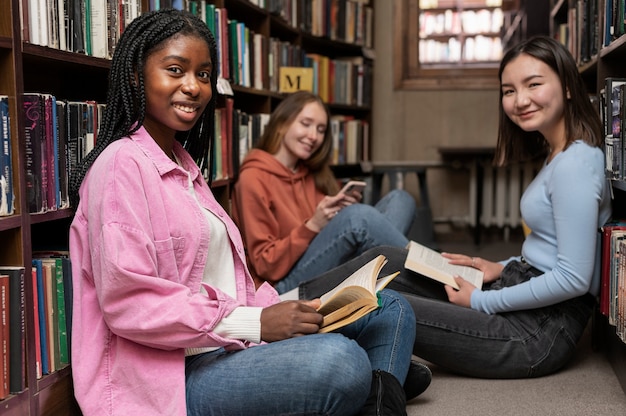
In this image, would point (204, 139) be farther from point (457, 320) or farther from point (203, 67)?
point (457, 320)

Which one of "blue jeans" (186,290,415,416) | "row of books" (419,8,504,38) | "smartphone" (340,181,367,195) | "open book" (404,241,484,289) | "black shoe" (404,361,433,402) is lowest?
"black shoe" (404,361,433,402)

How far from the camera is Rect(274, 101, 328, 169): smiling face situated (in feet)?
8.33

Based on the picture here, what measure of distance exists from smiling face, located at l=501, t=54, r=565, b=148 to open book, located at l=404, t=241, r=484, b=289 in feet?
1.38

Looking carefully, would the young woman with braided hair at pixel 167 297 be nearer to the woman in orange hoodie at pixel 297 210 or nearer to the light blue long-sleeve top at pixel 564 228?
the light blue long-sleeve top at pixel 564 228

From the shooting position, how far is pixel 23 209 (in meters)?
1.28

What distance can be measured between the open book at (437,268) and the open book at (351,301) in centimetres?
49

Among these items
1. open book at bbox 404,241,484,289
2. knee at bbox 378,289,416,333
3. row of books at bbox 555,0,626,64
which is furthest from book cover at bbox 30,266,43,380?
row of books at bbox 555,0,626,64

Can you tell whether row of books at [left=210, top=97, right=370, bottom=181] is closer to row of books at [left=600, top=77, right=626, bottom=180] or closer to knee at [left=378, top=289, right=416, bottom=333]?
knee at [left=378, top=289, right=416, bottom=333]

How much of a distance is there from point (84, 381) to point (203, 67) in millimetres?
598

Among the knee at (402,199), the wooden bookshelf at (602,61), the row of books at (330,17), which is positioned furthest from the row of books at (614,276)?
the row of books at (330,17)

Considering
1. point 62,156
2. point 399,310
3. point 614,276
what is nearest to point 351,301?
point 399,310

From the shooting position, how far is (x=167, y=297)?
117 cm

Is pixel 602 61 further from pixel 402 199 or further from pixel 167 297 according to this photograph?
pixel 167 297

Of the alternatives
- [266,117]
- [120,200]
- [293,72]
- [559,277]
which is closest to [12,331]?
[120,200]
